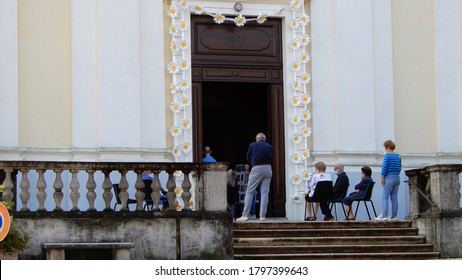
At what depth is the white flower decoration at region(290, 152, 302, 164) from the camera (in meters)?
24.1

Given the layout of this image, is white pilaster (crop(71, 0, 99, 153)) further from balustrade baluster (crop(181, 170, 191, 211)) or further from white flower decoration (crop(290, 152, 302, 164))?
balustrade baluster (crop(181, 170, 191, 211))

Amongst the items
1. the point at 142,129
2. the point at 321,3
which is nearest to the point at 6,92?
the point at 142,129

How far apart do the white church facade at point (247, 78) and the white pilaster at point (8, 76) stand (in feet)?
0.06

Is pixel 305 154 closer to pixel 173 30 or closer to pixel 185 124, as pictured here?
pixel 185 124

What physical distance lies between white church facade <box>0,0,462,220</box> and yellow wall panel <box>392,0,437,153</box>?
0.02 m

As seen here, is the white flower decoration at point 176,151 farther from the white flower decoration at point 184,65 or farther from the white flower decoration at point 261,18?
the white flower decoration at point 261,18

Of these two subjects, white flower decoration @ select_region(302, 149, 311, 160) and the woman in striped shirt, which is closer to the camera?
the woman in striped shirt

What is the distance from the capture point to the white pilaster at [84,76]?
22891 mm

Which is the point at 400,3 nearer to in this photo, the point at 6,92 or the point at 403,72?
the point at 403,72

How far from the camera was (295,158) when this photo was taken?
24094 millimetres

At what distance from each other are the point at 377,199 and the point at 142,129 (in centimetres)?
473

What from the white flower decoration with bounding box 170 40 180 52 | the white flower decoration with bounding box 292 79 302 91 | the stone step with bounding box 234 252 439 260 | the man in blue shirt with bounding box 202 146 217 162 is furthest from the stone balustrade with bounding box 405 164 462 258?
the white flower decoration with bounding box 170 40 180 52

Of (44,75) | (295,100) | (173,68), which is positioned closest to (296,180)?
(295,100)

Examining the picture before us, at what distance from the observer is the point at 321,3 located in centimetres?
2466
